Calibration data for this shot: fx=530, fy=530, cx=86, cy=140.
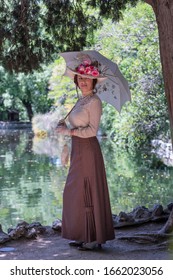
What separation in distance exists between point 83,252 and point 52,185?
987cm

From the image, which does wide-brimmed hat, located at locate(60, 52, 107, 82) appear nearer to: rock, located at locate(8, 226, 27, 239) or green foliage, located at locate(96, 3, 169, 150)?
rock, located at locate(8, 226, 27, 239)

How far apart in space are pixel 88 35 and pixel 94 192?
4670 millimetres

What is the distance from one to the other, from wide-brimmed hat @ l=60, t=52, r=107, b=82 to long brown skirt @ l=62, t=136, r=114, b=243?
23.0 inches

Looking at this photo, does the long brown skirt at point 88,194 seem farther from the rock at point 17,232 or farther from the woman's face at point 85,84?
the rock at point 17,232

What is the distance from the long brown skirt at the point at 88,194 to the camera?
4922 mm

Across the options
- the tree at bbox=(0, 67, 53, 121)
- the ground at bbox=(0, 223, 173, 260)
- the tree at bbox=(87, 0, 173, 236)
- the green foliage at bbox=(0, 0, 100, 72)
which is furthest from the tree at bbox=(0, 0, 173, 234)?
the tree at bbox=(0, 67, 53, 121)

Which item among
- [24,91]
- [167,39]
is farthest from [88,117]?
[24,91]

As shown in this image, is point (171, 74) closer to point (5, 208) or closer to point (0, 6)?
point (0, 6)

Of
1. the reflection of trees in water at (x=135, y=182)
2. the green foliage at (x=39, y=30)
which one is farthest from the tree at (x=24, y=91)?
the green foliage at (x=39, y=30)

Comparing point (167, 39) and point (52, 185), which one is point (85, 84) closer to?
point (167, 39)

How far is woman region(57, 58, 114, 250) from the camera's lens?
487 centimetres

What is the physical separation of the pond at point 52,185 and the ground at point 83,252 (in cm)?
386

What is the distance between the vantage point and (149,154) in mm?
22828
